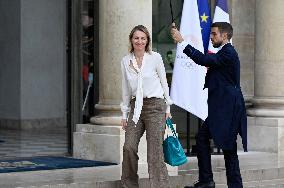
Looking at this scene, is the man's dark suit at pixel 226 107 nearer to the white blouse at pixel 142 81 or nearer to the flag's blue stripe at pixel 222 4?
the white blouse at pixel 142 81

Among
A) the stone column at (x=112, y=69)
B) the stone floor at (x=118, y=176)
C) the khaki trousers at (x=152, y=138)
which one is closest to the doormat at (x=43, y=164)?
the stone column at (x=112, y=69)

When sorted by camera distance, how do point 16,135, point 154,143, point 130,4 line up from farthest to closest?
point 16,135 → point 130,4 → point 154,143

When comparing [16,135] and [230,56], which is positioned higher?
[230,56]

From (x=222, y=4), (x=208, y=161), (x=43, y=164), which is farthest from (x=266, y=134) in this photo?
(x=208, y=161)

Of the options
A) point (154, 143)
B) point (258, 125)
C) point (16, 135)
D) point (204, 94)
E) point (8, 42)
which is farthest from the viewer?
point (8, 42)

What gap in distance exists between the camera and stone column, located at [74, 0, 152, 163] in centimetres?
1241

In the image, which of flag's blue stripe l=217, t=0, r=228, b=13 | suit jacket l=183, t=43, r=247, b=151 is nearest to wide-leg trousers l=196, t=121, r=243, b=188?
suit jacket l=183, t=43, r=247, b=151

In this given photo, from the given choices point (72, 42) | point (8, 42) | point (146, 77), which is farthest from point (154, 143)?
point (8, 42)

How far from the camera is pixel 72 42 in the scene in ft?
45.0

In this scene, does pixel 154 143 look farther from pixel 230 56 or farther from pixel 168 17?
pixel 168 17

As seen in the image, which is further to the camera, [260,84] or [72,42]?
[260,84]

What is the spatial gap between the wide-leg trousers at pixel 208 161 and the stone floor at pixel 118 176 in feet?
2.75

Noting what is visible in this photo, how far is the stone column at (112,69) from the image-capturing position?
40.7ft

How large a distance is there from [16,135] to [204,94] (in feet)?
19.2
